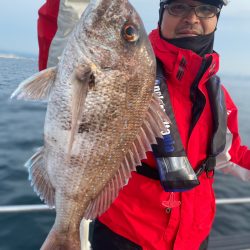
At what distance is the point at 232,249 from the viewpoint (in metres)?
4.16

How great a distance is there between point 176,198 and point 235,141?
1.08m

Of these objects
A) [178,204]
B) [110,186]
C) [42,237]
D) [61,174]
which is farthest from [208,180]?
[42,237]

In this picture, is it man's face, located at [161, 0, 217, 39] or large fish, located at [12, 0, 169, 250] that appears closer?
large fish, located at [12, 0, 169, 250]

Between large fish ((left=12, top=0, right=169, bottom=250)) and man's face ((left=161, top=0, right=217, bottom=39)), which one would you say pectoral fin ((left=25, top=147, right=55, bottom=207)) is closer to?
large fish ((left=12, top=0, right=169, bottom=250))

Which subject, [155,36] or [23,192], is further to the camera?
[23,192]

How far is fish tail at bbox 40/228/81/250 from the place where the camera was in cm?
211

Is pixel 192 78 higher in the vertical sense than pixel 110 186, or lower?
higher

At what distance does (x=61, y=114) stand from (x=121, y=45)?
541 millimetres

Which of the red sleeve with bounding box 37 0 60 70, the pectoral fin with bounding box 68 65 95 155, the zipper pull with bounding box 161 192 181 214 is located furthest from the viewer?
the zipper pull with bounding box 161 192 181 214

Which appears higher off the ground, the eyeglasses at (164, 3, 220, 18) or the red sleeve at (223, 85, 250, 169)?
the eyeglasses at (164, 3, 220, 18)

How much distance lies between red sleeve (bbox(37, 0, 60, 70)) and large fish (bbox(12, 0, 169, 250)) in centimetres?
59

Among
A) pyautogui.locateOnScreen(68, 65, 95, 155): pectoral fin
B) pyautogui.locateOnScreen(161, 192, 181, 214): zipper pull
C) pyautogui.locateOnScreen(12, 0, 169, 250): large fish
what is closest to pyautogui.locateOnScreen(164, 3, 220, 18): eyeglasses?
pyautogui.locateOnScreen(12, 0, 169, 250): large fish

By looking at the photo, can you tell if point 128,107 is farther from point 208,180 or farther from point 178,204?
point 208,180

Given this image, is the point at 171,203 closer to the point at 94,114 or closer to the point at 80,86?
the point at 94,114
